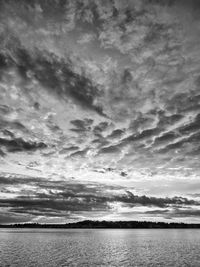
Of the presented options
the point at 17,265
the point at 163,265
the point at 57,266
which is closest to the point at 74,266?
the point at 57,266

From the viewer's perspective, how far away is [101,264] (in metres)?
68.1

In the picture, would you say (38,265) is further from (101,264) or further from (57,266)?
(101,264)

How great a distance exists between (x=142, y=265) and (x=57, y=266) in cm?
2067

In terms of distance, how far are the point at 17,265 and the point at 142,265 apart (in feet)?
98.5

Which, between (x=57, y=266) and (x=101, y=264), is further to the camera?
(x=101, y=264)

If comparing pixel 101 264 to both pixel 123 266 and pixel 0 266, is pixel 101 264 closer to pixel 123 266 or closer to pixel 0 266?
pixel 123 266

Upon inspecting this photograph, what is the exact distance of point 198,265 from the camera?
65375mm

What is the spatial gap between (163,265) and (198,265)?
27.3ft

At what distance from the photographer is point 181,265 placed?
65938 millimetres

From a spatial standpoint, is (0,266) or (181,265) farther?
(181,265)

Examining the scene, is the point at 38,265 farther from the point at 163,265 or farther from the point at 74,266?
the point at 163,265

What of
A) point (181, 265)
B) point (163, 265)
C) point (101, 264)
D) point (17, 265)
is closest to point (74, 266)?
point (101, 264)

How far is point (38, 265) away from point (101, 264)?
15603mm

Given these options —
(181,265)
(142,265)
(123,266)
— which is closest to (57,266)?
(123,266)
